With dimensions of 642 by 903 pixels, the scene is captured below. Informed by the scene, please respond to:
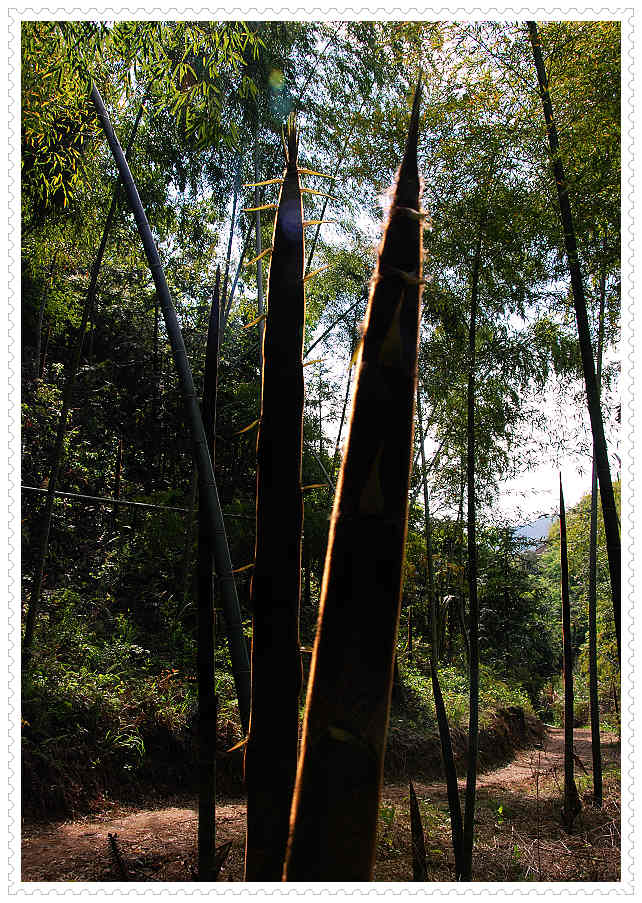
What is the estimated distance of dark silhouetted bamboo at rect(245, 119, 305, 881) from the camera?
0.82 m

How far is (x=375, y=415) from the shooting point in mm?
597

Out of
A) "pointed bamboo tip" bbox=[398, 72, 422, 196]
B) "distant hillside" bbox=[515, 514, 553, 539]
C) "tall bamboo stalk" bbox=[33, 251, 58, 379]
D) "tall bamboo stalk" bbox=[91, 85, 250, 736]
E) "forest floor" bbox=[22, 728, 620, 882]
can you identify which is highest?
"tall bamboo stalk" bbox=[33, 251, 58, 379]

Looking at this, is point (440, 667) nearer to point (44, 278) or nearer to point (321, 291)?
point (321, 291)

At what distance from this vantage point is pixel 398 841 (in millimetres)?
4328

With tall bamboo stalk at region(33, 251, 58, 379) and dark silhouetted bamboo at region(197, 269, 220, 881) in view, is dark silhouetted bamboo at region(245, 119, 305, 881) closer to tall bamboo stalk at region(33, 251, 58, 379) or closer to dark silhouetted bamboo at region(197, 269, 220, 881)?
dark silhouetted bamboo at region(197, 269, 220, 881)

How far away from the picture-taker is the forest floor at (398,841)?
3.37 m

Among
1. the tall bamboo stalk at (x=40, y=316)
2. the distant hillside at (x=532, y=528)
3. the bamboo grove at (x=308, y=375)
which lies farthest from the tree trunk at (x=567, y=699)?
the tall bamboo stalk at (x=40, y=316)

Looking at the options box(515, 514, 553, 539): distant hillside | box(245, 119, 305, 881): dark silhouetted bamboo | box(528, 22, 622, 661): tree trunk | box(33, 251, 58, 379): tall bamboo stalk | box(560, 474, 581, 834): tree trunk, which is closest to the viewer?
box(245, 119, 305, 881): dark silhouetted bamboo

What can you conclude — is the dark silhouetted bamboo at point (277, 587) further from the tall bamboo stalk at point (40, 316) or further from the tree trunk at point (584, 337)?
the tall bamboo stalk at point (40, 316)

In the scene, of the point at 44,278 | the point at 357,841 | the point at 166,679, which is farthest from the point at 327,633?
the point at 44,278

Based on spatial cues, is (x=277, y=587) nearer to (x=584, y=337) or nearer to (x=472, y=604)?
(x=584, y=337)

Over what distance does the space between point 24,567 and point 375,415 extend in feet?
18.6

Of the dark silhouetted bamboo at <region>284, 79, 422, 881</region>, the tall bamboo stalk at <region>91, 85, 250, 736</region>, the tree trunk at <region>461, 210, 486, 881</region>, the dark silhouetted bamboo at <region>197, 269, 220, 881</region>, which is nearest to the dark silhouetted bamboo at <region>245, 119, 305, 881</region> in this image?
the dark silhouetted bamboo at <region>284, 79, 422, 881</region>

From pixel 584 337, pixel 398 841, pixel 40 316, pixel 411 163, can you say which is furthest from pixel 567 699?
pixel 40 316
